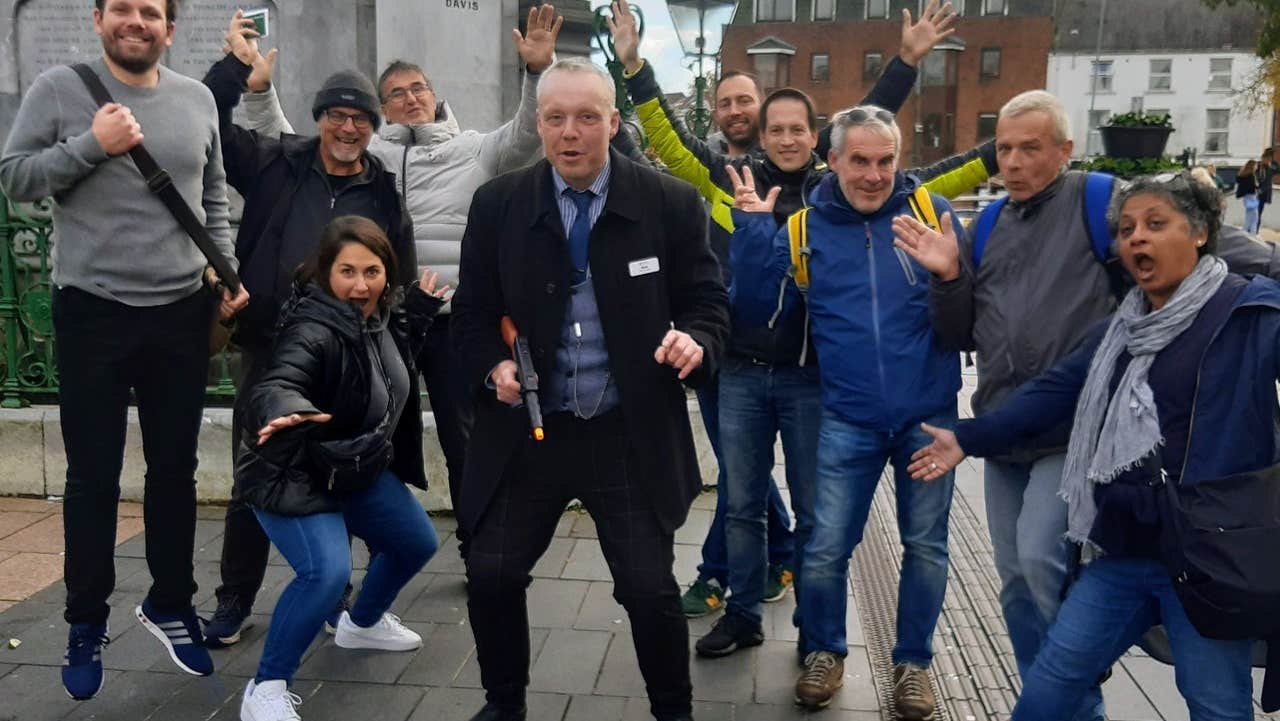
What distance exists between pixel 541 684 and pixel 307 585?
966 mm

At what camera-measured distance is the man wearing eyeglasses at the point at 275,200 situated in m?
4.21

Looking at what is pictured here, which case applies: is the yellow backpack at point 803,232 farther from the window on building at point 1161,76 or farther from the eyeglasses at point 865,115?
the window on building at point 1161,76

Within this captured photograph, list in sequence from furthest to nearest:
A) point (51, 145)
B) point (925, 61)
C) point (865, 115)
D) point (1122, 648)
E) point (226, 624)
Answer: point (925, 61)
point (226, 624)
point (865, 115)
point (51, 145)
point (1122, 648)

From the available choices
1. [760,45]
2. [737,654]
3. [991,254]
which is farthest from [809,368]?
[760,45]

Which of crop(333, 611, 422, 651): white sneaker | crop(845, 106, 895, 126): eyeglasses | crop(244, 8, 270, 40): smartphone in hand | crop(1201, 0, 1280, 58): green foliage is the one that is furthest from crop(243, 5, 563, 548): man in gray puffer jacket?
crop(1201, 0, 1280, 58): green foliage

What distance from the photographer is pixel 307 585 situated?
3.60 m

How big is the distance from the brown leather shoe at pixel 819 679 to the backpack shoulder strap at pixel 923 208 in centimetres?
152

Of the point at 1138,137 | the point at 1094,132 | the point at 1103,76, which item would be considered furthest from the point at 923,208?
the point at 1103,76

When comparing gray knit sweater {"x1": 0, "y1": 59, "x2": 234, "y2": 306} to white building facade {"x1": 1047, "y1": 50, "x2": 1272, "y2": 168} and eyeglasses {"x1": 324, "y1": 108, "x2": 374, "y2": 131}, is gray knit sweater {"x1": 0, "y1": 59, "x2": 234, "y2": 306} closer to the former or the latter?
eyeglasses {"x1": 324, "y1": 108, "x2": 374, "y2": 131}

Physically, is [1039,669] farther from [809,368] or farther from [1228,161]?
[1228,161]

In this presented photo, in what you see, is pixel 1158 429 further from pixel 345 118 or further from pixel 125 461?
pixel 125 461

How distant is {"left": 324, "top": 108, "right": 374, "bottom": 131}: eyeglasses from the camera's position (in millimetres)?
4152

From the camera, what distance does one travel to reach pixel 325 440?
363 cm

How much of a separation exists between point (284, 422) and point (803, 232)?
1.79 metres
